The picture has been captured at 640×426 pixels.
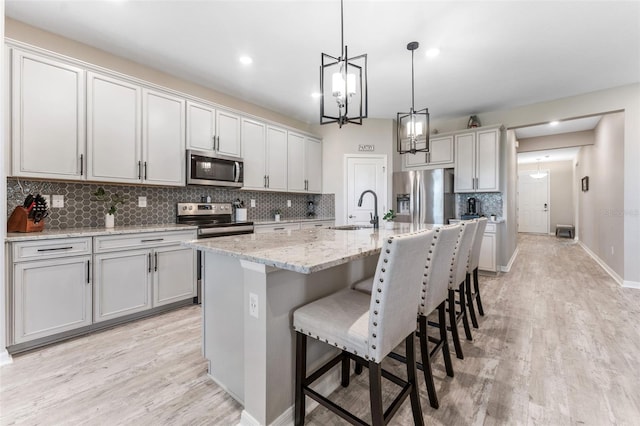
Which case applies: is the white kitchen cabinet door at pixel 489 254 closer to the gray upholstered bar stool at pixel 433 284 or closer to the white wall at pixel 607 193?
the white wall at pixel 607 193

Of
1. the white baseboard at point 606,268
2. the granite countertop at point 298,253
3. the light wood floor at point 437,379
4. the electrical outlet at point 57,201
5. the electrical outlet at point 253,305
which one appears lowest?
the light wood floor at point 437,379

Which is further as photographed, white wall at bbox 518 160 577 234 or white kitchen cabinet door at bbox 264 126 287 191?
white wall at bbox 518 160 577 234

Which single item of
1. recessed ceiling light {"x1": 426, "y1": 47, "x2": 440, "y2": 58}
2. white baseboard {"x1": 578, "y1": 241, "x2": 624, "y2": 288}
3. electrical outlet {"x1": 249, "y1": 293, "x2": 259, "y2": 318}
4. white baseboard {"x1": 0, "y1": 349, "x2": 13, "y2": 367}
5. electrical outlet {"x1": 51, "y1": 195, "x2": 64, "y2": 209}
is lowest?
white baseboard {"x1": 0, "y1": 349, "x2": 13, "y2": 367}

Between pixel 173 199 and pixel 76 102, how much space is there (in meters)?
1.35

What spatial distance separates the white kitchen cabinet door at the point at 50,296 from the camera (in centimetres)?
214

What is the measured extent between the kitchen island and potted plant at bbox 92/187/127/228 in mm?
1809

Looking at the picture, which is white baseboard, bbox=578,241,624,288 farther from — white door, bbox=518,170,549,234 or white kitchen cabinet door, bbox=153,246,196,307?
white kitchen cabinet door, bbox=153,246,196,307

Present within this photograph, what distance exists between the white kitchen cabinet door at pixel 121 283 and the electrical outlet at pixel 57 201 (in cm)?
73

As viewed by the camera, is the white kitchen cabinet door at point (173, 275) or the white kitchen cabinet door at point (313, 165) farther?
the white kitchen cabinet door at point (313, 165)

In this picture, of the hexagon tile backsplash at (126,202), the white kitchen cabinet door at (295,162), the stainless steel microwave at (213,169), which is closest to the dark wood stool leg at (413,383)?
the stainless steel microwave at (213,169)

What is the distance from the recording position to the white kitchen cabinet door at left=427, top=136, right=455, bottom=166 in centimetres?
497

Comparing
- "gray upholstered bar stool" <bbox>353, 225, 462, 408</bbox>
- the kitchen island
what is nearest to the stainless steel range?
the kitchen island

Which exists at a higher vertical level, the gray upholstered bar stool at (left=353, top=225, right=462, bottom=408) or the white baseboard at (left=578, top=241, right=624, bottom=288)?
the gray upholstered bar stool at (left=353, top=225, right=462, bottom=408)

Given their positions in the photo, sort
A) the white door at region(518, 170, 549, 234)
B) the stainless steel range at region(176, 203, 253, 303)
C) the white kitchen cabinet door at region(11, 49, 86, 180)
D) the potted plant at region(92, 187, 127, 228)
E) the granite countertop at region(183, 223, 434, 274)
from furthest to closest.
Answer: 1. the white door at region(518, 170, 549, 234)
2. the stainless steel range at region(176, 203, 253, 303)
3. the potted plant at region(92, 187, 127, 228)
4. the white kitchen cabinet door at region(11, 49, 86, 180)
5. the granite countertop at region(183, 223, 434, 274)
